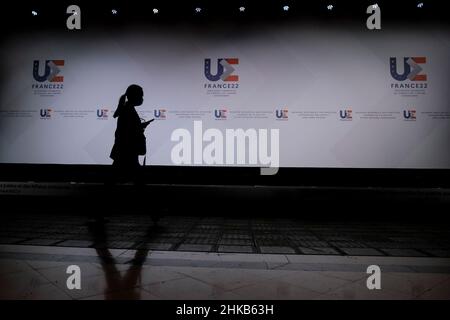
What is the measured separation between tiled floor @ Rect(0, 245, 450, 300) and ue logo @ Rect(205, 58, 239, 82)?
371 centimetres

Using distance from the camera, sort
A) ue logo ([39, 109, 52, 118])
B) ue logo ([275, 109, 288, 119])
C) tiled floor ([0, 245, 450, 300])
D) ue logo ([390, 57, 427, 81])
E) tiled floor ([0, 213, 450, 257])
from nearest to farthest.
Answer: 1. tiled floor ([0, 245, 450, 300])
2. tiled floor ([0, 213, 450, 257])
3. ue logo ([390, 57, 427, 81])
4. ue logo ([275, 109, 288, 119])
5. ue logo ([39, 109, 52, 118])

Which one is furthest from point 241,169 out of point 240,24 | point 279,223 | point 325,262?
point 325,262

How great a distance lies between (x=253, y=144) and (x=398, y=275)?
11.7 ft

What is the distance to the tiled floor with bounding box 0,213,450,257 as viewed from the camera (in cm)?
293

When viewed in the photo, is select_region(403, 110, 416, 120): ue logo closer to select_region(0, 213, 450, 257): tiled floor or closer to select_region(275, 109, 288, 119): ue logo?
select_region(0, 213, 450, 257): tiled floor

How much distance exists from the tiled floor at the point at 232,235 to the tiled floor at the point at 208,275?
25 centimetres

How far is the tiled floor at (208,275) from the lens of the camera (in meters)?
1.76

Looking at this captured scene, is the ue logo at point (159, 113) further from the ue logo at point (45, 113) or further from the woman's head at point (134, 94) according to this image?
the ue logo at point (45, 113)

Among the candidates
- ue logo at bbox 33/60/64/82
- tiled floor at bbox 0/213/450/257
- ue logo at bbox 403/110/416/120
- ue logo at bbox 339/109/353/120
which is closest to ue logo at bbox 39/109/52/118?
ue logo at bbox 33/60/64/82

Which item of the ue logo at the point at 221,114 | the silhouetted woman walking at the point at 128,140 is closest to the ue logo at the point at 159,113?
the ue logo at the point at 221,114

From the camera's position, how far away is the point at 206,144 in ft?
17.9

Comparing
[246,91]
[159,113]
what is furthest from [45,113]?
[246,91]

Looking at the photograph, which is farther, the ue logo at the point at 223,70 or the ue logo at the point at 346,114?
the ue logo at the point at 223,70

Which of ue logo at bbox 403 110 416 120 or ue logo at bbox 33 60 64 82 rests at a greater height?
ue logo at bbox 33 60 64 82
